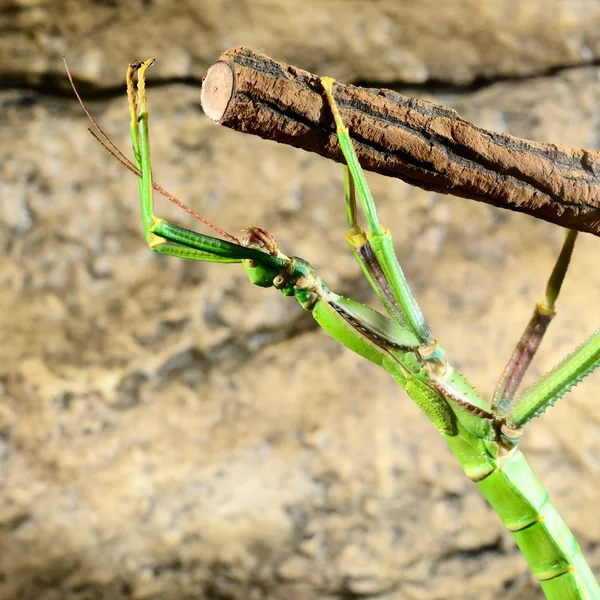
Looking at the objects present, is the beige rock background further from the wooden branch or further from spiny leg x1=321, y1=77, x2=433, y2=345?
the wooden branch

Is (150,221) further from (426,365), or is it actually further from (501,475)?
(501,475)

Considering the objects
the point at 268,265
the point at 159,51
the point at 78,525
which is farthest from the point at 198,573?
the point at 159,51

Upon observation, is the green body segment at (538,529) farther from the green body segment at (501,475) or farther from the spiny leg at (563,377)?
the spiny leg at (563,377)

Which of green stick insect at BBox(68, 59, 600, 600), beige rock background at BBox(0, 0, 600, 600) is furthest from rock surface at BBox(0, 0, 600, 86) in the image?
green stick insect at BBox(68, 59, 600, 600)

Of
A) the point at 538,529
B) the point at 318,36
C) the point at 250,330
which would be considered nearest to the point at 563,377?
the point at 538,529

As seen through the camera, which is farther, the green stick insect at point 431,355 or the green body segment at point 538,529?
the green body segment at point 538,529

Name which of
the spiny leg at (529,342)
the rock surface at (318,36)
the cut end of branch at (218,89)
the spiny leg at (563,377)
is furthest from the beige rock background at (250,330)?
the cut end of branch at (218,89)
